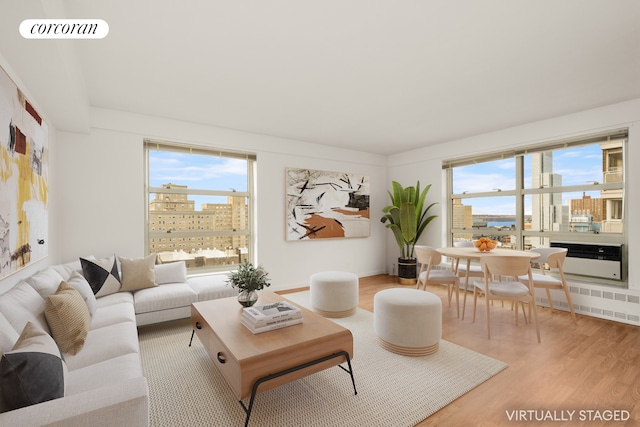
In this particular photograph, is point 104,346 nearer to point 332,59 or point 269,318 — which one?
point 269,318

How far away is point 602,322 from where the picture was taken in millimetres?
3465

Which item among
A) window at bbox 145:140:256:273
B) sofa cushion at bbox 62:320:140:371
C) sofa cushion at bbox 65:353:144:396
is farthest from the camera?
window at bbox 145:140:256:273

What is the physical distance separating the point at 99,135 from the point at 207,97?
154 cm

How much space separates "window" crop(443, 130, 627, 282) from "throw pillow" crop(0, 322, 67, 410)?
536 cm

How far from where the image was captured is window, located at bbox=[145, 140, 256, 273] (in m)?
4.09

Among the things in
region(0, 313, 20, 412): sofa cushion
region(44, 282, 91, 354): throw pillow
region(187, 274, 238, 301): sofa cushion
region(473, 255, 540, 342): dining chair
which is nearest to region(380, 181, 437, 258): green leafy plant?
region(473, 255, 540, 342): dining chair

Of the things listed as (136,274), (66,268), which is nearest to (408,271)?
(136,274)

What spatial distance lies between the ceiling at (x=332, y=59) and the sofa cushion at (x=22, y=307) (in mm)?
1548

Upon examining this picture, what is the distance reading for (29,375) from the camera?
3.92ft

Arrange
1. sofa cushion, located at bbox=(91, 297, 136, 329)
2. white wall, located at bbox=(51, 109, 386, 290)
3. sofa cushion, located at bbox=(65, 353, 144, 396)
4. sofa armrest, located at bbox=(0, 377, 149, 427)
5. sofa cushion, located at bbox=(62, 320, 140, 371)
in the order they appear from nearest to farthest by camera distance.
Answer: sofa armrest, located at bbox=(0, 377, 149, 427)
sofa cushion, located at bbox=(65, 353, 144, 396)
sofa cushion, located at bbox=(62, 320, 140, 371)
sofa cushion, located at bbox=(91, 297, 136, 329)
white wall, located at bbox=(51, 109, 386, 290)

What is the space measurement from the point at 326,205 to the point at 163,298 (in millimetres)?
3158

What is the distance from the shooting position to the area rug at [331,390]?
180cm

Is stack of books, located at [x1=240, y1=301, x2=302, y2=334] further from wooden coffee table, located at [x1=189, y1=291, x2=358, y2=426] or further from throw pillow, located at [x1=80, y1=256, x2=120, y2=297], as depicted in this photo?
throw pillow, located at [x1=80, y1=256, x2=120, y2=297]

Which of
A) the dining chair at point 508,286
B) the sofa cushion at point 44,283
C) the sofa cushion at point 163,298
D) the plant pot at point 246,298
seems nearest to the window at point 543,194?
the dining chair at point 508,286
